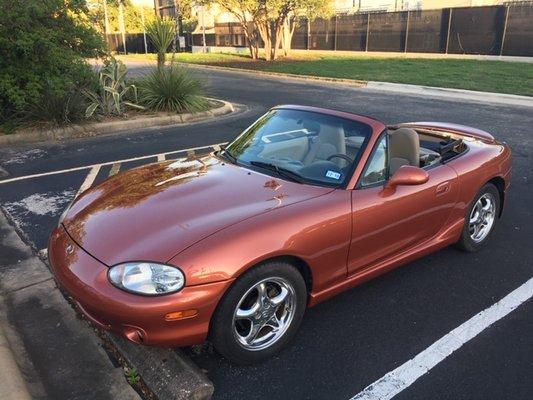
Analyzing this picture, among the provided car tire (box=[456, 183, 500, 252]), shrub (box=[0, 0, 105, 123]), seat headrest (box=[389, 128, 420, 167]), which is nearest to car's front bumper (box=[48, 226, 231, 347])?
seat headrest (box=[389, 128, 420, 167])

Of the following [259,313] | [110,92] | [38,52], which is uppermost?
[38,52]

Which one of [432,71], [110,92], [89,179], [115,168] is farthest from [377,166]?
[432,71]

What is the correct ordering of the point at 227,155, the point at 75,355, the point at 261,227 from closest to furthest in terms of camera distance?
the point at 261,227
the point at 75,355
the point at 227,155

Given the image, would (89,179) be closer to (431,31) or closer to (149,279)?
(149,279)

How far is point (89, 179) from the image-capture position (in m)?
6.58

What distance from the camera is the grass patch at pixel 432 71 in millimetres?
15969

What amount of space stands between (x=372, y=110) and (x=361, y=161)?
9.28m

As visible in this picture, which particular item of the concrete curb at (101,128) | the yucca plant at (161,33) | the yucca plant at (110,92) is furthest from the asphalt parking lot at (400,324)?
the yucca plant at (161,33)

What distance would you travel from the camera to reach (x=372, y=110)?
12242 mm

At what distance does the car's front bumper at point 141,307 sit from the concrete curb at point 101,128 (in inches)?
277

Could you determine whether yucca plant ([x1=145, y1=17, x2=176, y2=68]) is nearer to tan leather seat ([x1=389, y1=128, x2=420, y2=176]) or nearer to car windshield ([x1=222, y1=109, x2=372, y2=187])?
car windshield ([x1=222, y1=109, x2=372, y2=187])

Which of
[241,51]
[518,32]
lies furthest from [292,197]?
[241,51]

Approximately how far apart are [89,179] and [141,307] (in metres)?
4.53

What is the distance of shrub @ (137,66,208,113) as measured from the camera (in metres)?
11.1
